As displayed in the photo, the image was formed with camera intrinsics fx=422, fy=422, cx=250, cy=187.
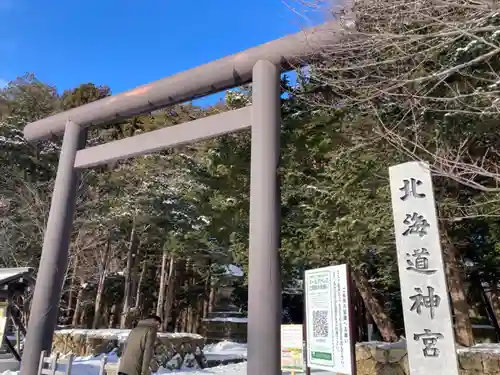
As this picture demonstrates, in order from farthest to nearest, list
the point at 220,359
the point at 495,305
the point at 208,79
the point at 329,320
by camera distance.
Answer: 1. the point at 495,305
2. the point at 220,359
3. the point at 208,79
4. the point at 329,320

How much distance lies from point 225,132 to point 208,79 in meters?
0.86

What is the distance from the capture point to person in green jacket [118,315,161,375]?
4.62m

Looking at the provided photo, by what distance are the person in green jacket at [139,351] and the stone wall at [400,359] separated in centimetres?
385

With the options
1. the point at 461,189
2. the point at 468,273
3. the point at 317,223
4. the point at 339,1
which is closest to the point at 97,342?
the point at 317,223

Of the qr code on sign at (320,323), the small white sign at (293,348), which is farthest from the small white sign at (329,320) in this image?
the small white sign at (293,348)

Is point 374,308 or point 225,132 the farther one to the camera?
point 374,308

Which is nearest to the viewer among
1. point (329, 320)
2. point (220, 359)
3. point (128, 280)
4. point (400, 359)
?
point (329, 320)

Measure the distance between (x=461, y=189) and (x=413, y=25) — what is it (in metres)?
3.36

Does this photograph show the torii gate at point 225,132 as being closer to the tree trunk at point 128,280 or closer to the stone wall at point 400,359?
the stone wall at point 400,359

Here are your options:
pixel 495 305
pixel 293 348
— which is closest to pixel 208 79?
pixel 293 348

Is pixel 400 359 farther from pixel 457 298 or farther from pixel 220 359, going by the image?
pixel 220 359

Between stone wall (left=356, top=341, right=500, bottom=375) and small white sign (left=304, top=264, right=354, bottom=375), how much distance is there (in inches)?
129

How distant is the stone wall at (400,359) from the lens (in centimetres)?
596

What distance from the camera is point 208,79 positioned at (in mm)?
5789
